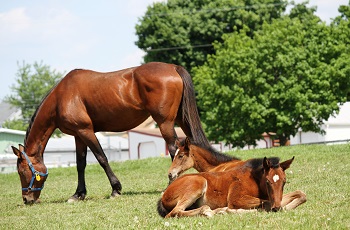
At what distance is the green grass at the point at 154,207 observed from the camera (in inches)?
303

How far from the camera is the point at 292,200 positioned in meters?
8.62

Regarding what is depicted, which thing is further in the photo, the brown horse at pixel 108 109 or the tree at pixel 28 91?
the tree at pixel 28 91

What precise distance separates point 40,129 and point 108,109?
154 cm

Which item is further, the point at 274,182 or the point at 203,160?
the point at 203,160

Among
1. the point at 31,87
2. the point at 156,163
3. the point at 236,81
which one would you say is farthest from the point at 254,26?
the point at 156,163

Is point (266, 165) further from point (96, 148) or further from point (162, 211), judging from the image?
point (96, 148)

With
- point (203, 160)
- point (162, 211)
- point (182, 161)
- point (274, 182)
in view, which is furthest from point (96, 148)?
point (274, 182)

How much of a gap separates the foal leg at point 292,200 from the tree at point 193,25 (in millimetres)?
46925

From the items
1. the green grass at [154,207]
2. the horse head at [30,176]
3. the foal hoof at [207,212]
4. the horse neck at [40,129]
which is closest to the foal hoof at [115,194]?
the green grass at [154,207]

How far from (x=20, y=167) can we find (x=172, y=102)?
3340 millimetres

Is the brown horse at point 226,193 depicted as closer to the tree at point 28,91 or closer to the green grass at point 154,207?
the green grass at point 154,207

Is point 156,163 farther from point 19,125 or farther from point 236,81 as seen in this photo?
point 19,125

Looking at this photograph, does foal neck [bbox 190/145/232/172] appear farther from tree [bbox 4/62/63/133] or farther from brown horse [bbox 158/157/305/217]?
tree [bbox 4/62/63/133]

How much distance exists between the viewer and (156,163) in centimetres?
2209
